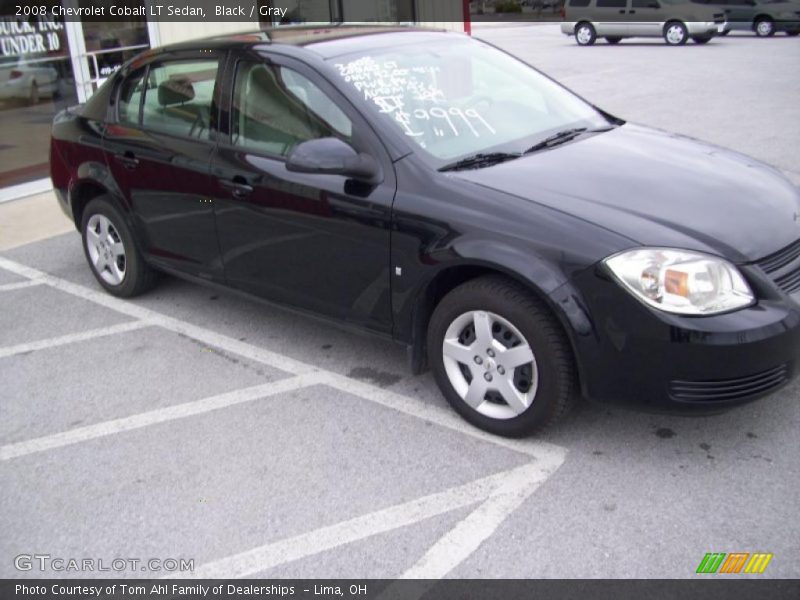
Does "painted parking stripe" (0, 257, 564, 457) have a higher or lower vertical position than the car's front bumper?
lower

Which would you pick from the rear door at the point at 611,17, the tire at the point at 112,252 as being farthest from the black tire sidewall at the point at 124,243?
the rear door at the point at 611,17

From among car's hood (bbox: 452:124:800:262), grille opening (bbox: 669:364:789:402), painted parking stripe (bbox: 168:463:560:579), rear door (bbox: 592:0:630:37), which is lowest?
painted parking stripe (bbox: 168:463:560:579)

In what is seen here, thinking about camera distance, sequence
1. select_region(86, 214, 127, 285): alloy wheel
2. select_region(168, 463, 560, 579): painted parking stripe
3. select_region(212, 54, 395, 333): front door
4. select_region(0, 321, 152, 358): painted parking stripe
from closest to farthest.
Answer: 1. select_region(168, 463, 560, 579): painted parking stripe
2. select_region(212, 54, 395, 333): front door
3. select_region(0, 321, 152, 358): painted parking stripe
4. select_region(86, 214, 127, 285): alloy wheel

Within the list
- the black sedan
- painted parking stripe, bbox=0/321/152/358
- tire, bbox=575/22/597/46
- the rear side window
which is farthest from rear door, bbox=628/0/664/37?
painted parking stripe, bbox=0/321/152/358

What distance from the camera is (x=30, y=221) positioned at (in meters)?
7.45

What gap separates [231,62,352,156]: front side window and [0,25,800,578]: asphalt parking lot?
46.9 inches

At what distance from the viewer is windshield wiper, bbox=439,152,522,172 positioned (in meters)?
3.63

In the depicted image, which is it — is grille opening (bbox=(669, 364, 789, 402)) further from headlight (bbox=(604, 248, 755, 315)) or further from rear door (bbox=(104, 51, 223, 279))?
rear door (bbox=(104, 51, 223, 279))

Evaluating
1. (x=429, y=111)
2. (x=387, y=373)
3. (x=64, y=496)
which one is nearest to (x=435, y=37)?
(x=429, y=111)

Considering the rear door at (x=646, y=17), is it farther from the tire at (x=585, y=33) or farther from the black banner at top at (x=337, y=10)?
the tire at (x=585, y=33)

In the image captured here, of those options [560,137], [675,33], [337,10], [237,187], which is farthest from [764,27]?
[237,187]

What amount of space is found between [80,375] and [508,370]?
2.42m

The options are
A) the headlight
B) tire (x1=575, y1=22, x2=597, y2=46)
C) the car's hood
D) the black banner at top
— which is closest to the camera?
the headlight

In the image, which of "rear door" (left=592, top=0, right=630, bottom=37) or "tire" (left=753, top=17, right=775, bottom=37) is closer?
"rear door" (left=592, top=0, right=630, bottom=37)
